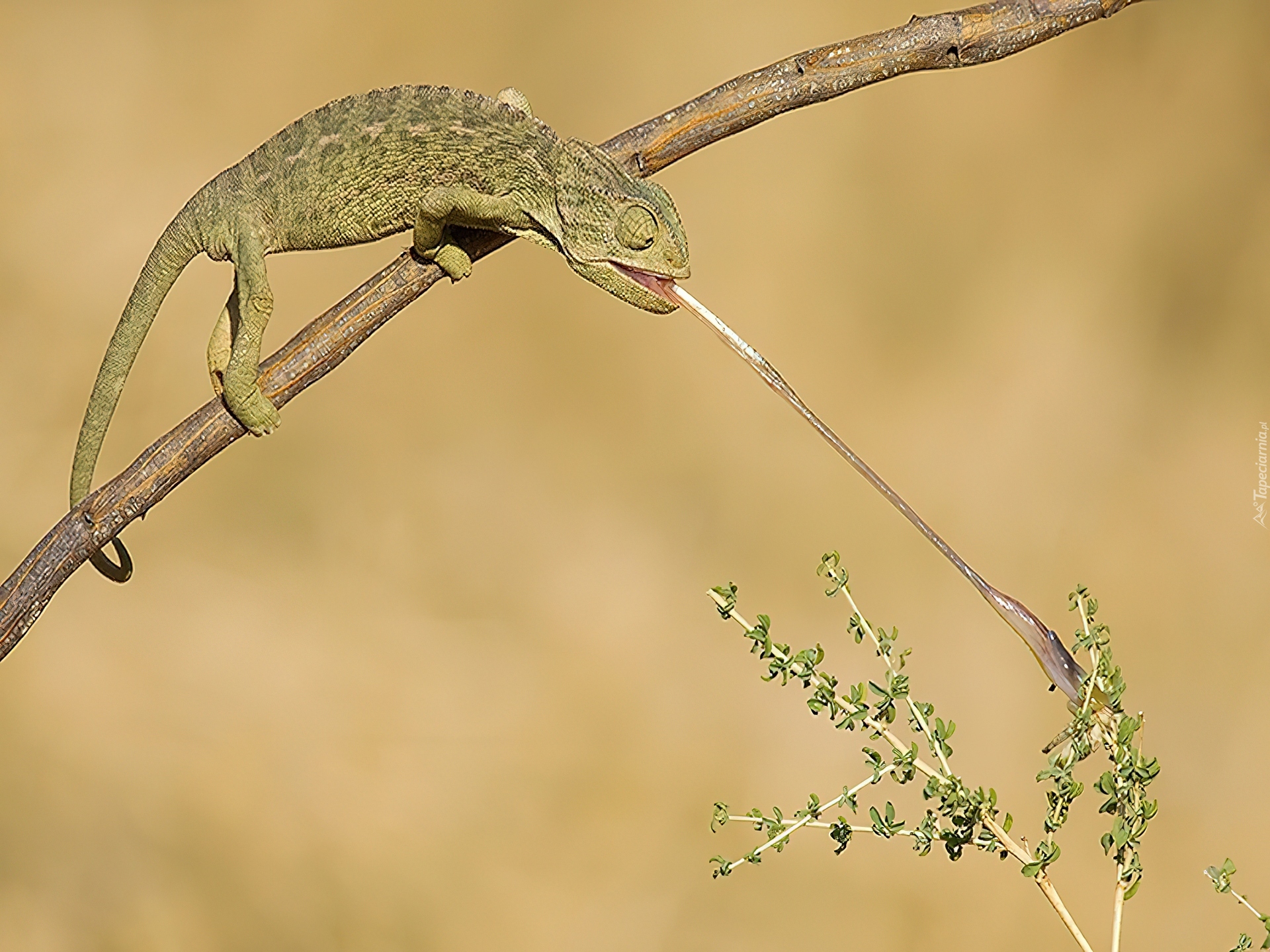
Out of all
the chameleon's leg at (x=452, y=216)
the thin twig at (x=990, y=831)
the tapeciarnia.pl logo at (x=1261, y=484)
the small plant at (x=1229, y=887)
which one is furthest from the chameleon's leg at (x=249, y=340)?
the tapeciarnia.pl logo at (x=1261, y=484)

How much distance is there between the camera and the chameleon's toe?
4.62 feet

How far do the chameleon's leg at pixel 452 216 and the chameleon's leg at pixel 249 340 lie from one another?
193 mm

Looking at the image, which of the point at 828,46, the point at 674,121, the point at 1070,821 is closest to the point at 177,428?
the point at 674,121

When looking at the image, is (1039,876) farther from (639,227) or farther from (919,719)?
(639,227)

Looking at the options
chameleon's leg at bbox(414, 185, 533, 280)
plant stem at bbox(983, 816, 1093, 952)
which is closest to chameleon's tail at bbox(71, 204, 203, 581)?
chameleon's leg at bbox(414, 185, 533, 280)

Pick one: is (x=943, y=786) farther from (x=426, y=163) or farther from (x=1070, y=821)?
(x=1070, y=821)

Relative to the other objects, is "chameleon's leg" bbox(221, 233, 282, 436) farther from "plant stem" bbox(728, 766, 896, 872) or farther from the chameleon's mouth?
"plant stem" bbox(728, 766, 896, 872)

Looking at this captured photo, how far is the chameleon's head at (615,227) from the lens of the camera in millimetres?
1297

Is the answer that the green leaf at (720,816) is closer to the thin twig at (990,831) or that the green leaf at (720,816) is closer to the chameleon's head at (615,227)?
the thin twig at (990,831)

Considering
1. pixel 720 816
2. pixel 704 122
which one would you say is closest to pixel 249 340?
pixel 704 122

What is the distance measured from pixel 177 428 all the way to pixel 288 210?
0.29 m

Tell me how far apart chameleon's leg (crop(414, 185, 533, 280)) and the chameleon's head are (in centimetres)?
8

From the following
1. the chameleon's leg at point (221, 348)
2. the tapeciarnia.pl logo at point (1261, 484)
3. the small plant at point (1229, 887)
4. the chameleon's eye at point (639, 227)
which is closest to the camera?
the small plant at point (1229, 887)

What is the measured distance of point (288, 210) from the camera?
1.44 m
